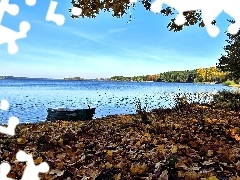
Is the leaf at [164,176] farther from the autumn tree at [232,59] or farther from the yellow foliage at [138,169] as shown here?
the autumn tree at [232,59]

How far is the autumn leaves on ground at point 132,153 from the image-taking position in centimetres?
358

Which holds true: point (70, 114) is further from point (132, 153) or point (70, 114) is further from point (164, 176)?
point (164, 176)

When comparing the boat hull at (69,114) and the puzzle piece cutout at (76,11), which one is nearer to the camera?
the puzzle piece cutout at (76,11)

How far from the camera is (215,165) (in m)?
3.91

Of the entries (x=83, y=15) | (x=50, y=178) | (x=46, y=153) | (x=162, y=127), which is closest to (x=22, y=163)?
(x=46, y=153)

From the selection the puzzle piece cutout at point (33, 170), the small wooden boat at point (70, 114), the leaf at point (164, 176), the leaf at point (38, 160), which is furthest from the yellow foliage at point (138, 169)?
the small wooden boat at point (70, 114)

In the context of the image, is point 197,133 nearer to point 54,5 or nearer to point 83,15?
point 54,5

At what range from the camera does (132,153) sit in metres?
4.66

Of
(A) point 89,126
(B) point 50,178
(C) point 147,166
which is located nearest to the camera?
(B) point 50,178

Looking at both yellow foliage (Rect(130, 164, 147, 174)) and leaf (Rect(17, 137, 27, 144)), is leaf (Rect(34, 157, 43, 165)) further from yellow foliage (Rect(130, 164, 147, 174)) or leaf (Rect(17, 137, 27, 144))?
leaf (Rect(17, 137, 27, 144))

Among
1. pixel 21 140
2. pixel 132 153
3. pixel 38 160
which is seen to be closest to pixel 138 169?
pixel 132 153

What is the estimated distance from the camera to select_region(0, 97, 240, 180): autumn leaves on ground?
358 centimetres

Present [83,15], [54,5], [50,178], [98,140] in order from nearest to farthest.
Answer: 1. [50,178]
2. [54,5]
3. [98,140]
4. [83,15]

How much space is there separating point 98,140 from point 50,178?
2.46 metres
